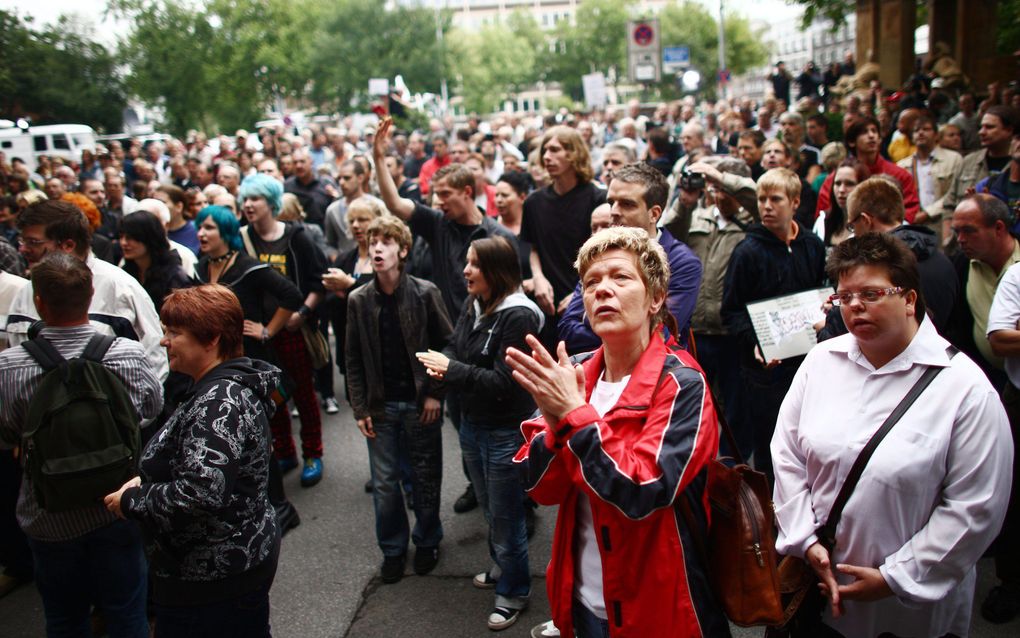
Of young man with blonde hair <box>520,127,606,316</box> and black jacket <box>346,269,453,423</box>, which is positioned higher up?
young man with blonde hair <box>520,127,606,316</box>

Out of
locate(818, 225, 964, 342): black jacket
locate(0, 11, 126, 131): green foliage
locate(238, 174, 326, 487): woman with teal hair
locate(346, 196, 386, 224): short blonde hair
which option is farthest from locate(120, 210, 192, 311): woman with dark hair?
locate(0, 11, 126, 131): green foliage

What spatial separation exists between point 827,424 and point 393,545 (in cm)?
278

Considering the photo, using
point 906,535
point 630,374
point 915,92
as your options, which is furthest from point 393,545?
point 915,92

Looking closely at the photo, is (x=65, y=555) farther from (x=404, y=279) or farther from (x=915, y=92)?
(x=915, y=92)

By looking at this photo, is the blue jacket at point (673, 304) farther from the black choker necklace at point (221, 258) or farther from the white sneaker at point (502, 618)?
the black choker necklace at point (221, 258)

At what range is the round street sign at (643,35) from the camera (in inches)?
920

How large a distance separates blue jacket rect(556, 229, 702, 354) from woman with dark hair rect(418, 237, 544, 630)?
1.09 ft

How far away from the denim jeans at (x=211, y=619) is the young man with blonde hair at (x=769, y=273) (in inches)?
114

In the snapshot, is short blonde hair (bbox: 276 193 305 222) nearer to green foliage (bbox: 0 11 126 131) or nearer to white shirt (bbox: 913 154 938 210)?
white shirt (bbox: 913 154 938 210)

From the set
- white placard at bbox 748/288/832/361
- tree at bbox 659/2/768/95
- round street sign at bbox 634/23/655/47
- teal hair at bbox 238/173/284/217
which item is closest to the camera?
white placard at bbox 748/288/832/361

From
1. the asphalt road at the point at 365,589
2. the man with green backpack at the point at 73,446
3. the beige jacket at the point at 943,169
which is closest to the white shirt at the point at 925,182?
the beige jacket at the point at 943,169

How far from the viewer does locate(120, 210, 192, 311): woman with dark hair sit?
16.4ft

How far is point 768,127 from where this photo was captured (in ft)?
50.0

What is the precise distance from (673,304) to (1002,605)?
6.91ft
